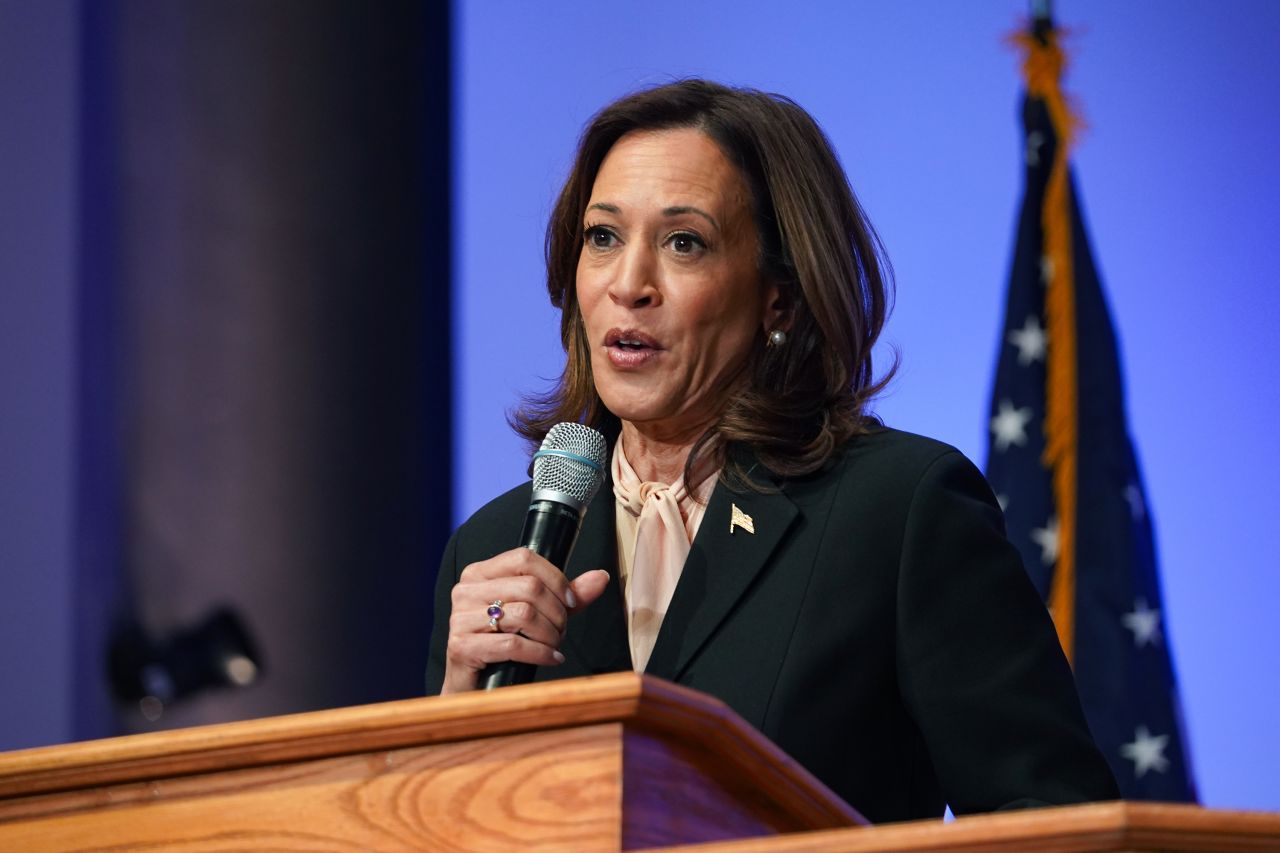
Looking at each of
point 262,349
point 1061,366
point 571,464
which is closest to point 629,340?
point 571,464

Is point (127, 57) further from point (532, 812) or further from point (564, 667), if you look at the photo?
point (532, 812)

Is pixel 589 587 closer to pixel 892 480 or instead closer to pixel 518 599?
pixel 518 599

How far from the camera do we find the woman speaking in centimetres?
185

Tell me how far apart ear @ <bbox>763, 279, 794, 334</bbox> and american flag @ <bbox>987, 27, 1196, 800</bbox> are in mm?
1227

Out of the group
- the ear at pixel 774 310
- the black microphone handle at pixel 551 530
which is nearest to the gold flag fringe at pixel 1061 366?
the ear at pixel 774 310

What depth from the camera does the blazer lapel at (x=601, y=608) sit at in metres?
2.04

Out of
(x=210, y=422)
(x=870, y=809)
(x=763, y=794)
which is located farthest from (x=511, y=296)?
(x=763, y=794)

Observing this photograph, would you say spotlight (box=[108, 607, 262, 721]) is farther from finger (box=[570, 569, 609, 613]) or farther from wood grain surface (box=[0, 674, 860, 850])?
wood grain surface (box=[0, 674, 860, 850])

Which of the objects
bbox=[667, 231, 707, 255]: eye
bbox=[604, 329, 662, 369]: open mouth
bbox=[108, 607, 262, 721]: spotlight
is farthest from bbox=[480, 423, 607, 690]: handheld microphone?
bbox=[108, 607, 262, 721]: spotlight

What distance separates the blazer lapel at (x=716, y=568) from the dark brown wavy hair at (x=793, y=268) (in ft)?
0.21

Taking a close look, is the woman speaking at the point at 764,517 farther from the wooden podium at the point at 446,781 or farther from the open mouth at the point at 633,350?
the wooden podium at the point at 446,781

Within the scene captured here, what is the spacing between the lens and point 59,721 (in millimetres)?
3738

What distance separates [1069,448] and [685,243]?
1.48 meters

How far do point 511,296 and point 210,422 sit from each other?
0.76 meters
